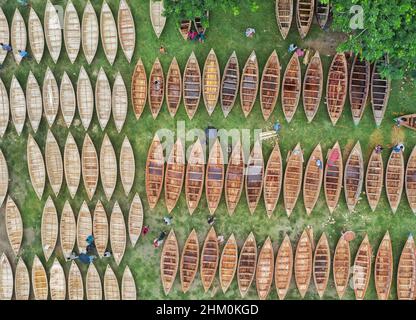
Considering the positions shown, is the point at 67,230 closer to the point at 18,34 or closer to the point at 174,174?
the point at 174,174

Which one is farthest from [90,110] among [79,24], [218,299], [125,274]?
[218,299]

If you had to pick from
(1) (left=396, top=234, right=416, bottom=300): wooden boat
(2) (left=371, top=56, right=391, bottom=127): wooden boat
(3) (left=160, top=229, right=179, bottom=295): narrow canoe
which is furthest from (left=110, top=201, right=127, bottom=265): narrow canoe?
(1) (left=396, top=234, right=416, bottom=300): wooden boat

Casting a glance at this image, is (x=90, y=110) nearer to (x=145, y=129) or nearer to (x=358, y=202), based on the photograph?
(x=145, y=129)

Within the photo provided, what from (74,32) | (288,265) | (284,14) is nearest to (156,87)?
(74,32)

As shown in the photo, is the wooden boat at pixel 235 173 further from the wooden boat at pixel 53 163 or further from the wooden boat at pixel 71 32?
the wooden boat at pixel 71 32

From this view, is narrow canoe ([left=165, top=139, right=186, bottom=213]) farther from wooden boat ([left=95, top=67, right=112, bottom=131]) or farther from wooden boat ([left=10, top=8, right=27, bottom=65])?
wooden boat ([left=10, top=8, right=27, bottom=65])

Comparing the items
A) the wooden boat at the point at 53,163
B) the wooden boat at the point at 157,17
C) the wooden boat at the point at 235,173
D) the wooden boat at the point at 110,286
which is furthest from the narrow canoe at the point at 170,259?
the wooden boat at the point at 157,17
